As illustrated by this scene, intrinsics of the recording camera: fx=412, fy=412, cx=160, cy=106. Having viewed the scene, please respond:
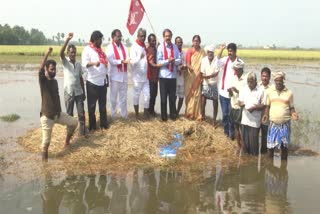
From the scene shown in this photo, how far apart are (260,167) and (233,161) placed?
480 millimetres

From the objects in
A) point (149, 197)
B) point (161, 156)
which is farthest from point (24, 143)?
point (149, 197)

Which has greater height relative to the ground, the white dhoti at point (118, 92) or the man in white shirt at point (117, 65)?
the man in white shirt at point (117, 65)

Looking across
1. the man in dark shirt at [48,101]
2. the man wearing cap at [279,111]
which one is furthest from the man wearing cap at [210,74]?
the man in dark shirt at [48,101]

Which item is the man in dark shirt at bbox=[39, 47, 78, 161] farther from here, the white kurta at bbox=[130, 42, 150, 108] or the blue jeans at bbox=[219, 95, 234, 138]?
the blue jeans at bbox=[219, 95, 234, 138]

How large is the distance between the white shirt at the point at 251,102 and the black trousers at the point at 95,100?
2.50m

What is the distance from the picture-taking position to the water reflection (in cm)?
505

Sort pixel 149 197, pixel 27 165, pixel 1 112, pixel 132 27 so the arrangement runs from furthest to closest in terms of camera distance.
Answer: pixel 1 112 < pixel 132 27 < pixel 27 165 < pixel 149 197

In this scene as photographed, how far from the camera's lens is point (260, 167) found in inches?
267

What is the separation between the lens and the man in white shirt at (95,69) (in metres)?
7.25

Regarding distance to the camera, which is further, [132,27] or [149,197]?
[132,27]

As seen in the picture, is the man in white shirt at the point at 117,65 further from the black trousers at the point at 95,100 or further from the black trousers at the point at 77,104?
the black trousers at the point at 77,104

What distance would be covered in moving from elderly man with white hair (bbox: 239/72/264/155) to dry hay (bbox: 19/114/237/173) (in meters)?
0.39

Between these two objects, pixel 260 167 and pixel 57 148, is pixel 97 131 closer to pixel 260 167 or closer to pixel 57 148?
pixel 57 148

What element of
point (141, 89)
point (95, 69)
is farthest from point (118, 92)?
point (95, 69)
